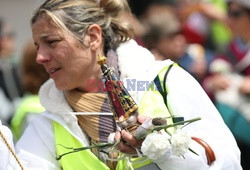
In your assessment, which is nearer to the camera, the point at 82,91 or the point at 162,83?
the point at 162,83

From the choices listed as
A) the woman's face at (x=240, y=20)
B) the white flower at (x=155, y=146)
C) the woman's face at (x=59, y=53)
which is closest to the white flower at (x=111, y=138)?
the white flower at (x=155, y=146)

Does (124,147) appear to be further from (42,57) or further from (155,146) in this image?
(42,57)

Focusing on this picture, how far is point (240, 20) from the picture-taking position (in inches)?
251

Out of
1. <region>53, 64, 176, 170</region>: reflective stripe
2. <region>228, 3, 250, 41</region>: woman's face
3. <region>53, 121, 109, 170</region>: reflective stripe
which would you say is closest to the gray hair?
<region>53, 64, 176, 170</region>: reflective stripe

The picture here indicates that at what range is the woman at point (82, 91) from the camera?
4.36 m

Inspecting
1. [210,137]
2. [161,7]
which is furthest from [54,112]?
[161,7]

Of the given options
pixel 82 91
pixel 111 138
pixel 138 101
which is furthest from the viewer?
pixel 82 91

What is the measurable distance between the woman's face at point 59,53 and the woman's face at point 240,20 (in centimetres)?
216

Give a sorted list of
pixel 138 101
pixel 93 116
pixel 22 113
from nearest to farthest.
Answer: pixel 138 101, pixel 93 116, pixel 22 113

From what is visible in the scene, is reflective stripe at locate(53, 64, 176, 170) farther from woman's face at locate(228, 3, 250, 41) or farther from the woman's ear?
woman's face at locate(228, 3, 250, 41)

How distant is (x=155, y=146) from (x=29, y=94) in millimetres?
3142

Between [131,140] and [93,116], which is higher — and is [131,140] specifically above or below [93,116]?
above

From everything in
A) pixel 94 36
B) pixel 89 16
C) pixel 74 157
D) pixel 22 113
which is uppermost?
pixel 89 16

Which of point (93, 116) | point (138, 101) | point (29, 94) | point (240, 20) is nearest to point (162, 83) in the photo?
point (138, 101)
